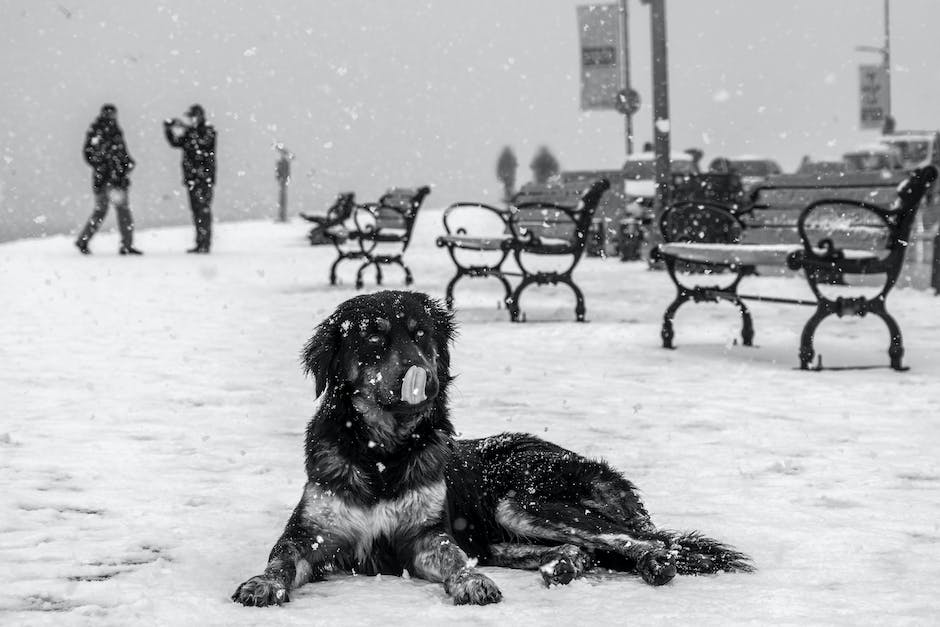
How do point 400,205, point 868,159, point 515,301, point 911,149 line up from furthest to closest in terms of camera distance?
point 911,149
point 868,159
point 400,205
point 515,301

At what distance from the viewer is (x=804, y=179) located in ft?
38.8

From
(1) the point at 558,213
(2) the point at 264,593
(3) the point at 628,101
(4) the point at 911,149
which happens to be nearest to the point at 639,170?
(3) the point at 628,101

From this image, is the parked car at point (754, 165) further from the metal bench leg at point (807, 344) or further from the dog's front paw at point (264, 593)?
the dog's front paw at point (264, 593)

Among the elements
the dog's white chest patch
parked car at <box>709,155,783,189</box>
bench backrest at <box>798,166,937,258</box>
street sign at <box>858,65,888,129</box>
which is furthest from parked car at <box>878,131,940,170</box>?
the dog's white chest patch

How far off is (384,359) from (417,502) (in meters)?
0.43

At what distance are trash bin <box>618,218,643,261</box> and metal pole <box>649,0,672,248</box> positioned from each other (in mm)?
2444

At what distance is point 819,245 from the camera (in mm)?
8227

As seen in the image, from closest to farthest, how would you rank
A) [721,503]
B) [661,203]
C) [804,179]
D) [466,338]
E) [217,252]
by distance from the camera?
[721,503]
[466,338]
[804,179]
[661,203]
[217,252]

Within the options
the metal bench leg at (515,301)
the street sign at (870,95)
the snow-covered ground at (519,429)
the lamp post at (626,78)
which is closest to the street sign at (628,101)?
the lamp post at (626,78)

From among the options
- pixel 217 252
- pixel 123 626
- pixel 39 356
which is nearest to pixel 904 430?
pixel 123 626

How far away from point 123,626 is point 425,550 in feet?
2.82

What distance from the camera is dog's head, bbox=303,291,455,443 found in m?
3.29

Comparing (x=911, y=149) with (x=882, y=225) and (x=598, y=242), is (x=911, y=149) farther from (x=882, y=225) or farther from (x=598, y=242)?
(x=882, y=225)

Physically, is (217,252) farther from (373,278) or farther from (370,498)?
(370,498)
